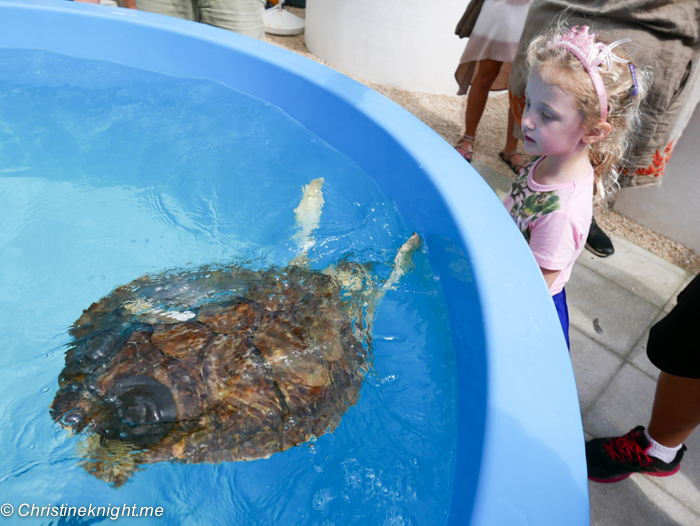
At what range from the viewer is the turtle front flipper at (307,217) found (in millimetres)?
1986

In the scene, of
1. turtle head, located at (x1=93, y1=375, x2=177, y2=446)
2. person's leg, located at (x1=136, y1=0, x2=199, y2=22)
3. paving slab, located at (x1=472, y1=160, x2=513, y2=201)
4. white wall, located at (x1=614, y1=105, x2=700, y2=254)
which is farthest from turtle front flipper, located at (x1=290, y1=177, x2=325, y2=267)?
white wall, located at (x1=614, y1=105, x2=700, y2=254)

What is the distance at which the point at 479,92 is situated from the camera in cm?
334

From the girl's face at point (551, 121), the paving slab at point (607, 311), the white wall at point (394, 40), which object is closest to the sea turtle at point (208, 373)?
the girl's face at point (551, 121)

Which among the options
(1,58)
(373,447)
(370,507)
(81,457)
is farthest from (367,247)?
(1,58)

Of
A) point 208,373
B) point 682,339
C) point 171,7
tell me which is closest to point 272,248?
point 208,373

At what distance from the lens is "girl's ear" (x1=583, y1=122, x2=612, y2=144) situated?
141 cm

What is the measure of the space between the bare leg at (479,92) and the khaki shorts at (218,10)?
1668 millimetres

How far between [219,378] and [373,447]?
0.52 m

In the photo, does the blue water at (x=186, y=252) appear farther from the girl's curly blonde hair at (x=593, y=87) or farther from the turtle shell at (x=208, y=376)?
the girl's curly blonde hair at (x=593, y=87)

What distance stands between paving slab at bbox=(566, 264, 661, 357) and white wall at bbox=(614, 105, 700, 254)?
777 mm

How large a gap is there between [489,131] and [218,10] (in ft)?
7.85

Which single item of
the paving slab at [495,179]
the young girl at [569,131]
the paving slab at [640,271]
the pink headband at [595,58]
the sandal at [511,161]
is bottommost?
the paving slab at [640,271]

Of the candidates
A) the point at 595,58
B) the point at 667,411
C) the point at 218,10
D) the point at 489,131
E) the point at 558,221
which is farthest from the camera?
the point at 489,131

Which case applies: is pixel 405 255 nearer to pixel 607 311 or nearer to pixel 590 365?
pixel 590 365
